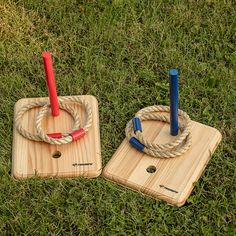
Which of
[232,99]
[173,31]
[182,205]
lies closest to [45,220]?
[182,205]

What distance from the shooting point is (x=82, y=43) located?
266cm

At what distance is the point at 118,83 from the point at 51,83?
376 millimetres

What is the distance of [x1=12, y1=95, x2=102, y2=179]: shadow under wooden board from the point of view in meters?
2.16

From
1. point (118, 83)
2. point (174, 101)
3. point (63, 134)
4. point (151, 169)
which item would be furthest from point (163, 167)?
point (118, 83)

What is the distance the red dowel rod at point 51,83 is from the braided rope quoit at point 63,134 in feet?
0.12

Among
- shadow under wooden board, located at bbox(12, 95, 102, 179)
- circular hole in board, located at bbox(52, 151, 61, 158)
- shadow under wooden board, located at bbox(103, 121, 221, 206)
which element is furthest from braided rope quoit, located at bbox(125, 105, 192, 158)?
circular hole in board, located at bbox(52, 151, 61, 158)

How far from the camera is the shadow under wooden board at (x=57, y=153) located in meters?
2.16

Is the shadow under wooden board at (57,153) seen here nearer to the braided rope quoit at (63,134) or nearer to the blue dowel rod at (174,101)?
the braided rope quoit at (63,134)

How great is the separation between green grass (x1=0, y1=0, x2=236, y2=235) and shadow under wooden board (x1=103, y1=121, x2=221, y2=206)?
1.3 inches

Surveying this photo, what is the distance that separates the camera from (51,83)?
2.19 m

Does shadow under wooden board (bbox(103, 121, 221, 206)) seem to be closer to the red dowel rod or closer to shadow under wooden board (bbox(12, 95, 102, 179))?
shadow under wooden board (bbox(12, 95, 102, 179))

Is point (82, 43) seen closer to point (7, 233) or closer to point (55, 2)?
point (55, 2)

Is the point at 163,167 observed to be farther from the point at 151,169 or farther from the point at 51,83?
the point at 51,83

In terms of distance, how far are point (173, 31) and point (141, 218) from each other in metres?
0.95
